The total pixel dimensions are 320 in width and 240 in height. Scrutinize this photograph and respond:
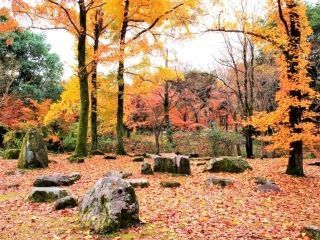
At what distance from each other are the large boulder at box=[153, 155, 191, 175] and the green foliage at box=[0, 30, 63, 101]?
65.1ft

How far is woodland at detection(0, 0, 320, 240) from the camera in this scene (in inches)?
295

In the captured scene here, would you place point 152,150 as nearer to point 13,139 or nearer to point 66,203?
point 13,139

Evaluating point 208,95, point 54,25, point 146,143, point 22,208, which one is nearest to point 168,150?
point 146,143

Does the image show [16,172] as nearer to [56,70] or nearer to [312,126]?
[312,126]

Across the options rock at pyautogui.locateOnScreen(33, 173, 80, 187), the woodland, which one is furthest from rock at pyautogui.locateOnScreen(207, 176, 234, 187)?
rock at pyautogui.locateOnScreen(33, 173, 80, 187)

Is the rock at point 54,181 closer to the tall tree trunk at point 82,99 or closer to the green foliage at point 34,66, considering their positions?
the tall tree trunk at point 82,99

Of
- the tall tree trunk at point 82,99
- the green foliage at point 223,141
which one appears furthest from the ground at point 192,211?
the green foliage at point 223,141

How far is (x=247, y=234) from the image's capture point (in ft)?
23.2

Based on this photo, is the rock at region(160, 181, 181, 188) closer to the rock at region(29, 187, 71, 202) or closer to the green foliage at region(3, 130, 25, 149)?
the rock at region(29, 187, 71, 202)

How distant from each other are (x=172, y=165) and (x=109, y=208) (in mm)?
6895

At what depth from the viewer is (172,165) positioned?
45.5 ft

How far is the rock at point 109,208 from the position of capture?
7.05 metres

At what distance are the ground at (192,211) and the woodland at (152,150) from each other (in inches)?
1.4

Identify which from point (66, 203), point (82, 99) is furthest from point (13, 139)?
point (66, 203)
